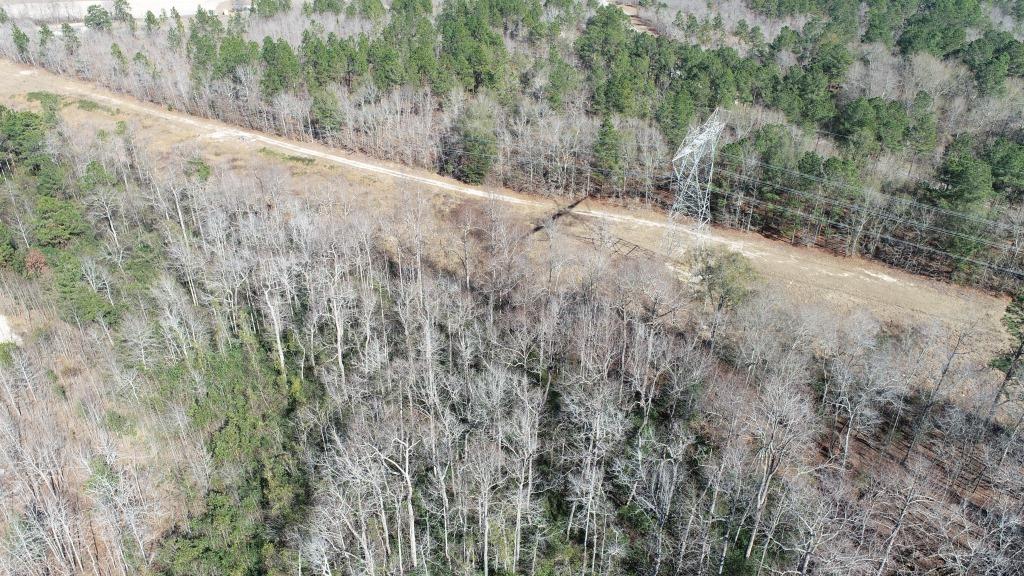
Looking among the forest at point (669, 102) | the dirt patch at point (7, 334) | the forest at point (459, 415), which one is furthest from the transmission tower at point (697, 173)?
the dirt patch at point (7, 334)

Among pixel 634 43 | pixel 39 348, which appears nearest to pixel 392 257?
pixel 39 348

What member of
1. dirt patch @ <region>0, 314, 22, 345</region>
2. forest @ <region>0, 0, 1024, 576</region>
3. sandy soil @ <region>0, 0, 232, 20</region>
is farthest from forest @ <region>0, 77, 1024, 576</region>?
sandy soil @ <region>0, 0, 232, 20</region>

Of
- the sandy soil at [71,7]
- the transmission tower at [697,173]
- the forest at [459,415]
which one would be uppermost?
the sandy soil at [71,7]

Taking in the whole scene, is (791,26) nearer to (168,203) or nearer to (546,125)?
(546,125)

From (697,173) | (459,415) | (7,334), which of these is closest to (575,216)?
(697,173)

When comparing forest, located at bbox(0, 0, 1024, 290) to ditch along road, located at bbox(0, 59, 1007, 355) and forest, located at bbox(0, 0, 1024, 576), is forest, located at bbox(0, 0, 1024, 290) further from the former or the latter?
ditch along road, located at bbox(0, 59, 1007, 355)

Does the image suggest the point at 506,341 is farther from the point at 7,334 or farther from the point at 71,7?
the point at 71,7

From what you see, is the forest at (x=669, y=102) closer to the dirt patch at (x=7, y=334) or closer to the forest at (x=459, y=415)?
the forest at (x=459, y=415)
